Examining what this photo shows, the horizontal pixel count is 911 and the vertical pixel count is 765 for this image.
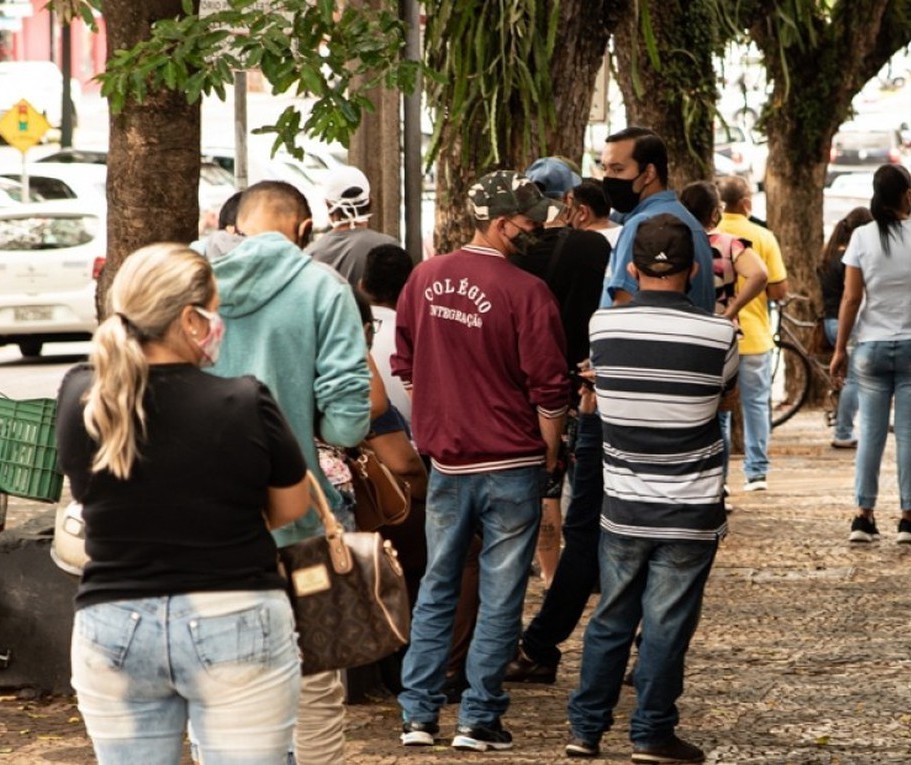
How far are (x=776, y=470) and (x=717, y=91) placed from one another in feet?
9.04

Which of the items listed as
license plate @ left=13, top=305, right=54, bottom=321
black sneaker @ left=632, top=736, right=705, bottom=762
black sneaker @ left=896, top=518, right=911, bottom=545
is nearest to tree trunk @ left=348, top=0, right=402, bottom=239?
black sneaker @ left=896, top=518, right=911, bottom=545

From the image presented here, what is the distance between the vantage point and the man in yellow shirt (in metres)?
11.9

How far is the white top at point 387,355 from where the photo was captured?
730 centimetres

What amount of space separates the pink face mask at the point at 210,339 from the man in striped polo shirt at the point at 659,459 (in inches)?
83.8

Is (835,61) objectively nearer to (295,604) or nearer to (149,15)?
(149,15)

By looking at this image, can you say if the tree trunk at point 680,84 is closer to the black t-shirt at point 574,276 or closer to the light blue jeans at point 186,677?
the black t-shirt at point 574,276

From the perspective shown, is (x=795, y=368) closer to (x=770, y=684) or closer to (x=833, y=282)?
(x=833, y=282)

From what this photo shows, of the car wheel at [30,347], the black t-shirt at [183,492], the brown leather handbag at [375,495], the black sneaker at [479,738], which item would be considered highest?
the black t-shirt at [183,492]

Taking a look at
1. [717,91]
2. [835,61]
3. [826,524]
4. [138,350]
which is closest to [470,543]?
[138,350]

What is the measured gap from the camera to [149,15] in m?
7.93

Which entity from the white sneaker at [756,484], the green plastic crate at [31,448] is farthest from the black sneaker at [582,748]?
the white sneaker at [756,484]

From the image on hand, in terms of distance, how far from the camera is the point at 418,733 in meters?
6.65

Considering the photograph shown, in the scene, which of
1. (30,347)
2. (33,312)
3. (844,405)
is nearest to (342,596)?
(844,405)

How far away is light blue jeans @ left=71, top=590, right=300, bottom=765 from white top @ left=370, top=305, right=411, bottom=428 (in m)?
3.14
